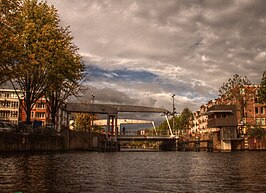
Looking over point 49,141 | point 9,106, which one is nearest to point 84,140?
point 49,141

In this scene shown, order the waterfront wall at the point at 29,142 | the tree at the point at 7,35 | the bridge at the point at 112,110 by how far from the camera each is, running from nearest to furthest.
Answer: the tree at the point at 7,35 < the waterfront wall at the point at 29,142 < the bridge at the point at 112,110

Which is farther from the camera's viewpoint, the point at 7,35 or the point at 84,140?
the point at 84,140

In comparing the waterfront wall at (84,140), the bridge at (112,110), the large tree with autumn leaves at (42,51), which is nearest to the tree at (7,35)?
the large tree with autumn leaves at (42,51)

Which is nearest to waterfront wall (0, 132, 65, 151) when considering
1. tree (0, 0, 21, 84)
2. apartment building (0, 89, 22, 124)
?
tree (0, 0, 21, 84)

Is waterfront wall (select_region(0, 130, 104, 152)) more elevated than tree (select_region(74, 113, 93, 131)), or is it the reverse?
tree (select_region(74, 113, 93, 131))

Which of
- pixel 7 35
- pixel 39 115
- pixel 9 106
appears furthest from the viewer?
pixel 39 115

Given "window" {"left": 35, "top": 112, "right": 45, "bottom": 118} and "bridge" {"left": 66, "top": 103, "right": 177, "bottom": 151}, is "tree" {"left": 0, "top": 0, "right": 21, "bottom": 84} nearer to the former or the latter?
"bridge" {"left": 66, "top": 103, "right": 177, "bottom": 151}

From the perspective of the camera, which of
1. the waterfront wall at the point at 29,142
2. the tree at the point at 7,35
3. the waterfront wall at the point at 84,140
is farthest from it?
the waterfront wall at the point at 84,140

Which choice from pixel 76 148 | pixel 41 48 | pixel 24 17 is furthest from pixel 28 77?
pixel 76 148

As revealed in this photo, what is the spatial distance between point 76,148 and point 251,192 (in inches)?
2024

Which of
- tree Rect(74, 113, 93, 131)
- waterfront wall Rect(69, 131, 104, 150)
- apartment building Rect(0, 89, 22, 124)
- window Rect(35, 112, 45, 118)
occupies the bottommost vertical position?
waterfront wall Rect(69, 131, 104, 150)

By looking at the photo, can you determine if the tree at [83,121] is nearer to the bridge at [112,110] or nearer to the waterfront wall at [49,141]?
the bridge at [112,110]

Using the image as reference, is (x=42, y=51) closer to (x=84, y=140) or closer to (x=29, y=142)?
(x=29, y=142)

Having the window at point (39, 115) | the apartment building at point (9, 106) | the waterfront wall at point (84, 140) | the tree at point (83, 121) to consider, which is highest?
the apartment building at point (9, 106)
